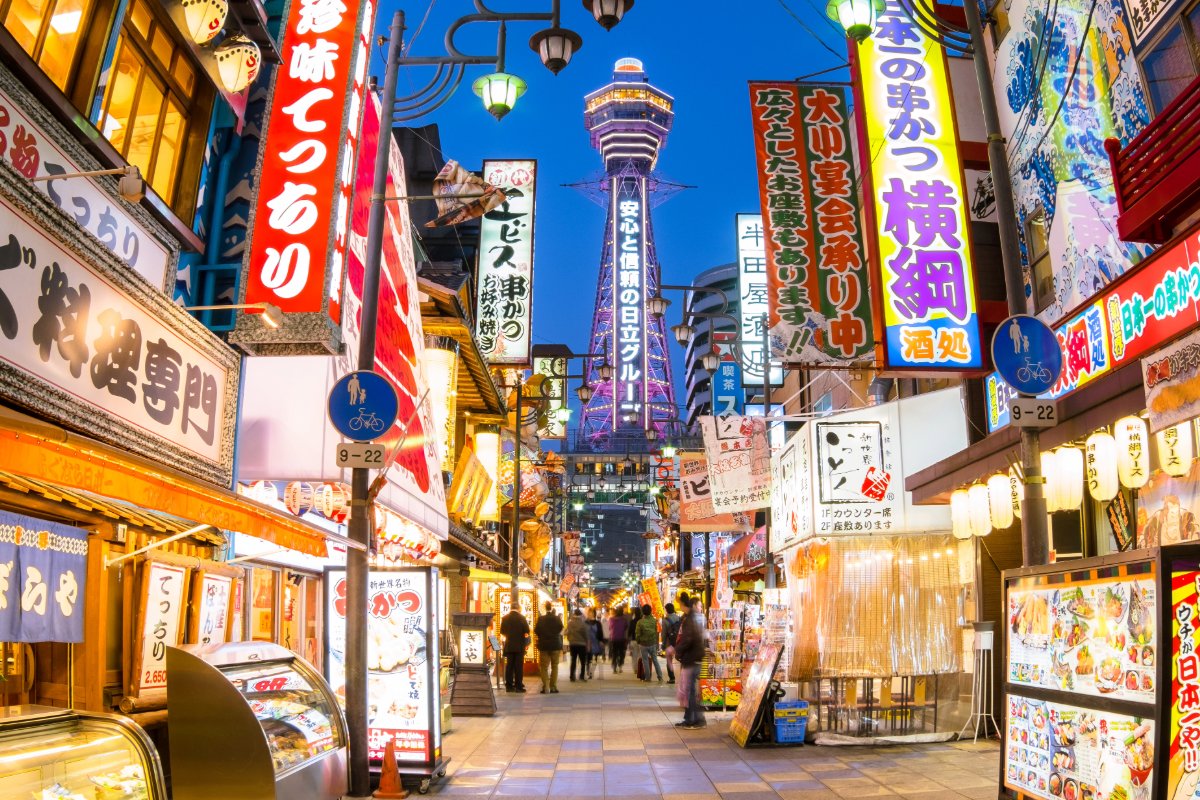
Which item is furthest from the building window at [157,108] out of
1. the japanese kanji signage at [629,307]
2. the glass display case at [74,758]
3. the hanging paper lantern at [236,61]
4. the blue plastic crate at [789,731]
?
the japanese kanji signage at [629,307]

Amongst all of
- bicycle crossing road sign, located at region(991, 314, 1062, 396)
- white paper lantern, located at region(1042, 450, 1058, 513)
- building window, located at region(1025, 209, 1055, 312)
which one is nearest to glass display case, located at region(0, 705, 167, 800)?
bicycle crossing road sign, located at region(991, 314, 1062, 396)

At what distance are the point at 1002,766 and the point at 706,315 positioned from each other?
19474mm

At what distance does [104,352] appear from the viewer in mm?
7004

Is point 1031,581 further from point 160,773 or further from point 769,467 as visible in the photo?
point 769,467

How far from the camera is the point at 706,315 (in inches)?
1021

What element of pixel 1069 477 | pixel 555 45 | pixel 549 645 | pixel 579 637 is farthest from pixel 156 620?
pixel 579 637

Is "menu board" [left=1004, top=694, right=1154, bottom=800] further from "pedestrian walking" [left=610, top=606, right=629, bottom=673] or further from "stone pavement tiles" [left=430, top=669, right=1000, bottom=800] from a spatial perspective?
"pedestrian walking" [left=610, top=606, right=629, bottom=673]

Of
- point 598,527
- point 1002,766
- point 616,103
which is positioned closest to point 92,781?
point 1002,766

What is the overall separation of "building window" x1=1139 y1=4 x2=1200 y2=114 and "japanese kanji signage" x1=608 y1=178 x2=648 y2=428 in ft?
224

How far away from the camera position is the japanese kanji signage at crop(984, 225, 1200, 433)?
8180mm

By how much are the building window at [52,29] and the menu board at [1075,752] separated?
8.91 meters

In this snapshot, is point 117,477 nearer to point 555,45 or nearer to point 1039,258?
point 555,45

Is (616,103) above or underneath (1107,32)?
above

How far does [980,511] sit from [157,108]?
1106 cm
